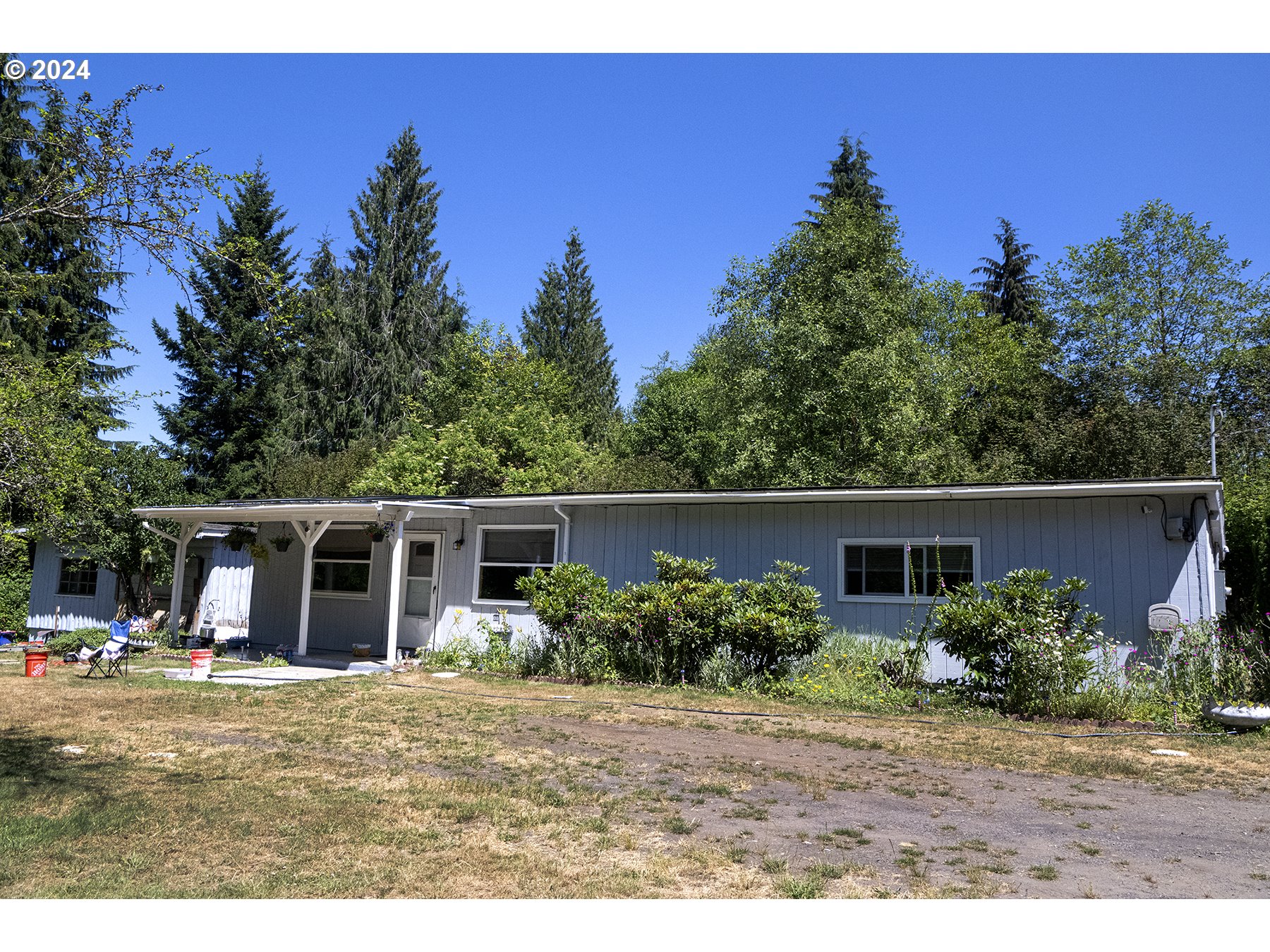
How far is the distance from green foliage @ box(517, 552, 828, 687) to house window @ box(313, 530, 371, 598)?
4.48 meters

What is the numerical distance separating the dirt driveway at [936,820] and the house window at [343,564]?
28.1 feet

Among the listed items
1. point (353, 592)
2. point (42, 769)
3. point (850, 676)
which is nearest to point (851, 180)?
point (353, 592)

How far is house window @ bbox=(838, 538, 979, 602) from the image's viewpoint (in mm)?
11039

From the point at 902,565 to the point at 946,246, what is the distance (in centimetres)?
1861

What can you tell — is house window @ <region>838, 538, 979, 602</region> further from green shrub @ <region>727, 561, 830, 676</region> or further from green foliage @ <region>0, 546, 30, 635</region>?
green foliage @ <region>0, 546, 30, 635</region>

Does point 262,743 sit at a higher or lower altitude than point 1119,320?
lower

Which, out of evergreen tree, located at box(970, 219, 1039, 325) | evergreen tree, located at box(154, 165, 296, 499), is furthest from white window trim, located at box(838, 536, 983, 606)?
evergreen tree, located at box(970, 219, 1039, 325)

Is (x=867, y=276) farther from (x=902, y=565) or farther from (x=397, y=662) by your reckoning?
(x=397, y=662)

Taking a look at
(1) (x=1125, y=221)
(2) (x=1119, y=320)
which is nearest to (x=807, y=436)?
(2) (x=1119, y=320)

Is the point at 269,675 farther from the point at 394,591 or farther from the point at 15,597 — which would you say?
the point at 15,597

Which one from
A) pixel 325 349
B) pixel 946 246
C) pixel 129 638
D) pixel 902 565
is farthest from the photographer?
pixel 325 349

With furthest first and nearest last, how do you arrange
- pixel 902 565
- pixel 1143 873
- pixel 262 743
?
1. pixel 902 565
2. pixel 262 743
3. pixel 1143 873

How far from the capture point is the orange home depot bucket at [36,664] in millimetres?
11891

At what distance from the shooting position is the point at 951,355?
28828 millimetres
